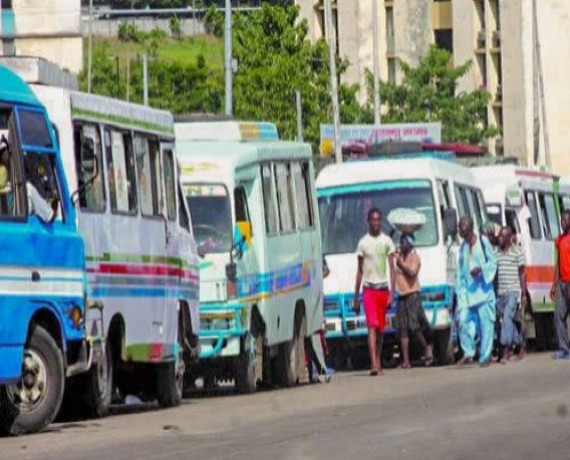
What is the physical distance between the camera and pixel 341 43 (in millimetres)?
107750

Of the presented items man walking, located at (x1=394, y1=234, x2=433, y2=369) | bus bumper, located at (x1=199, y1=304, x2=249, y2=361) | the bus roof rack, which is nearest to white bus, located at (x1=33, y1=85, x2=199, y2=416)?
bus bumper, located at (x1=199, y1=304, x2=249, y2=361)

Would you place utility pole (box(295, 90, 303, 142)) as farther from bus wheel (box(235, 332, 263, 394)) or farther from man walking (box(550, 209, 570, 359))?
bus wheel (box(235, 332, 263, 394))

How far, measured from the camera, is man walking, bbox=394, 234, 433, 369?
30.5 meters

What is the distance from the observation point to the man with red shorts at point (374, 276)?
28.9m

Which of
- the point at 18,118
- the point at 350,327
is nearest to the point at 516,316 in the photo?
the point at 350,327

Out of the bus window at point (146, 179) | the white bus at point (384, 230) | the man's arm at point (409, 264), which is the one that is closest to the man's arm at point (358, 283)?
the man's arm at point (409, 264)

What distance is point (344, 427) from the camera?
17703 mm

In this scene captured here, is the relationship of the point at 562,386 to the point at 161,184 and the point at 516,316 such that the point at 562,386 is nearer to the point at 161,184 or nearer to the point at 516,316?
the point at 161,184

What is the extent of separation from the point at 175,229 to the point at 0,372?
5771 mm

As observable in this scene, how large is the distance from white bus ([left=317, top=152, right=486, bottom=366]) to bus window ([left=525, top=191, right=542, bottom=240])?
23.7ft

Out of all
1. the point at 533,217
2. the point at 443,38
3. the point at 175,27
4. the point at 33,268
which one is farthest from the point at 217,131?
the point at 175,27

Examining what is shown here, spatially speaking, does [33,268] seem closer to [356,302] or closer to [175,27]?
[356,302]

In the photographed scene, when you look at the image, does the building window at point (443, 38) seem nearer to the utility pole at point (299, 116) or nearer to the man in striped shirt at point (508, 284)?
the utility pole at point (299, 116)

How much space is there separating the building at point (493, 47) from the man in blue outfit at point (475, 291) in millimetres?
67619
